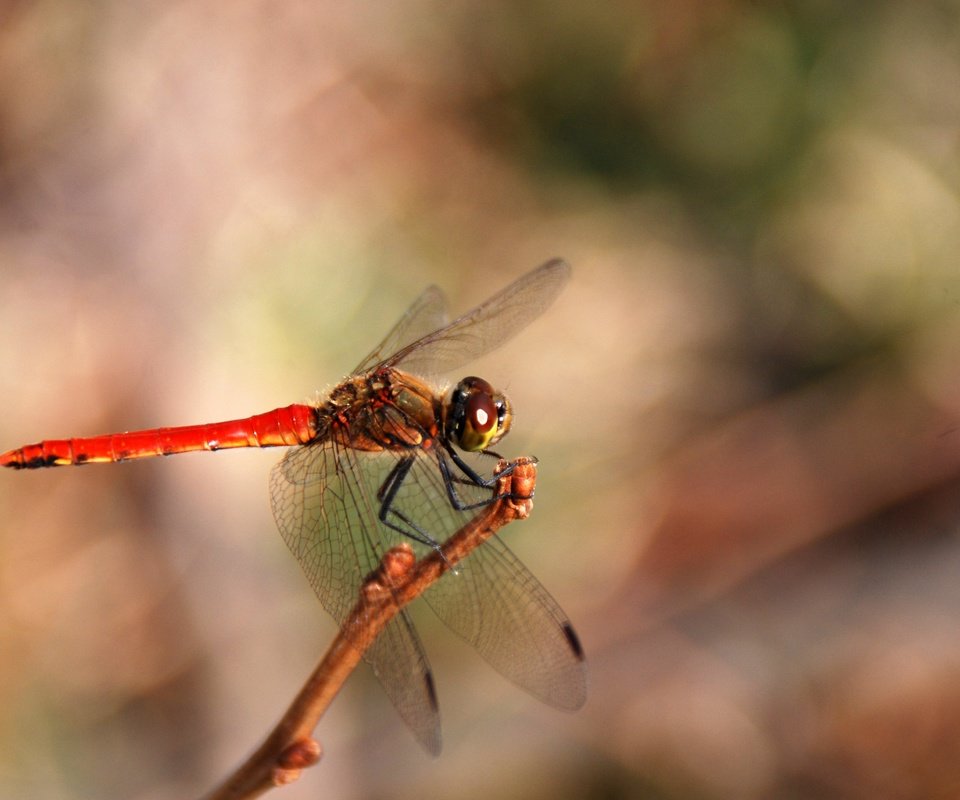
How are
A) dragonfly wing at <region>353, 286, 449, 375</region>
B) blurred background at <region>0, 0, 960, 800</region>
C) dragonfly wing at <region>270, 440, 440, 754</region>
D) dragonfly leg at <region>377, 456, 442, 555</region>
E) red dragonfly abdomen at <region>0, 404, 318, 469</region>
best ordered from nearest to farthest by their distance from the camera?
1. dragonfly wing at <region>270, 440, 440, 754</region>
2. dragonfly leg at <region>377, 456, 442, 555</region>
3. red dragonfly abdomen at <region>0, 404, 318, 469</region>
4. dragonfly wing at <region>353, 286, 449, 375</region>
5. blurred background at <region>0, 0, 960, 800</region>

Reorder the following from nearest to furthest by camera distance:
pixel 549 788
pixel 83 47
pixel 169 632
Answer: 1. pixel 549 788
2. pixel 169 632
3. pixel 83 47

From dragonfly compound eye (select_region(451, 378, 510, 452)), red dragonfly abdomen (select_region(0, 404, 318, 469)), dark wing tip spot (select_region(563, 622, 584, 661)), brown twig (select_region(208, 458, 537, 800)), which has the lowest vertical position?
dark wing tip spot (select_region(563, 622, 584, 661))

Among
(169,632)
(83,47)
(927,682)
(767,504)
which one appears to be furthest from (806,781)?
→ (83,47)

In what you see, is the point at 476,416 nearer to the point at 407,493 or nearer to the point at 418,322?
the point at 407,493

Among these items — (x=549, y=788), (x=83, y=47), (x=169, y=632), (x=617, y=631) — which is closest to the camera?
(x=549, y=788)

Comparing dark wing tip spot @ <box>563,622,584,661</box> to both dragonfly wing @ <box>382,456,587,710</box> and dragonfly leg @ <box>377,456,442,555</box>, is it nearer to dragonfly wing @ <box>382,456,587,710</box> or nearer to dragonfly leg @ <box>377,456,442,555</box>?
dragonfly wing @ <box>382,456,587,710</box>

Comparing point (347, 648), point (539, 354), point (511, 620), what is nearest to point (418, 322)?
point (511, 620)

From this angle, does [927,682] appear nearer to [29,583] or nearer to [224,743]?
[224,743]

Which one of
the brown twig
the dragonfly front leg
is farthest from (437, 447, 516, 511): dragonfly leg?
the brown twig
